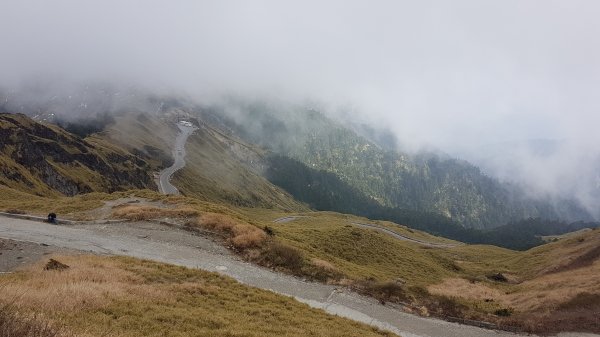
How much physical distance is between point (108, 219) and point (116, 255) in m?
16.4

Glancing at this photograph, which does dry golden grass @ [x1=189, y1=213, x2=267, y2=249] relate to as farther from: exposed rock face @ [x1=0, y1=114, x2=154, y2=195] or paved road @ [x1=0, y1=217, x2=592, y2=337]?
exposed rock face @ [x1=0, y1=114, x2=154, y2=195]

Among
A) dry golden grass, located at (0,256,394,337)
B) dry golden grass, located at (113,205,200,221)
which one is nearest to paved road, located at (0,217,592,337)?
dry golden grass, located at (113,205,200,221)

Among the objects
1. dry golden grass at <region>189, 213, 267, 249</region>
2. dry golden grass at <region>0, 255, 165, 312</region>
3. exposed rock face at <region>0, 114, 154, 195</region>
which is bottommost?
exposed rock face at <region>0, 114, 154, 195</region>

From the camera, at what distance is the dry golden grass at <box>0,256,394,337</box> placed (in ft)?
63.4

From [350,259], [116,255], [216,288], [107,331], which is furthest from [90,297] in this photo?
[350,259]

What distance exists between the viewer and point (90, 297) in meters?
22.1

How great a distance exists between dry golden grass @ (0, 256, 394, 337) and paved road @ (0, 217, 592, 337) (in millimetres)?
4540

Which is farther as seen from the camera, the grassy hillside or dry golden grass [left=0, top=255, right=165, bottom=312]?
the grassy hillside

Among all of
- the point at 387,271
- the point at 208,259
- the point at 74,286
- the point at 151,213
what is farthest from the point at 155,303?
the point at 387,271

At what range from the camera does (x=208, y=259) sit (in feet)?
136

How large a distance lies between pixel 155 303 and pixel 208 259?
698 inches

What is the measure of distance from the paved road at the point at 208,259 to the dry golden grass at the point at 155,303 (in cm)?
454

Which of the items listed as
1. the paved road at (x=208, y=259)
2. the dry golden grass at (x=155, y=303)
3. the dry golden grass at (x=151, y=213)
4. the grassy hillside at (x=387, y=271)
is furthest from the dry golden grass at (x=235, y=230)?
the dry golden grass at (x=155, y=303)

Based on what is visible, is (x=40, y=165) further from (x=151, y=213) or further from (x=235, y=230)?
(x=235, y=230)
